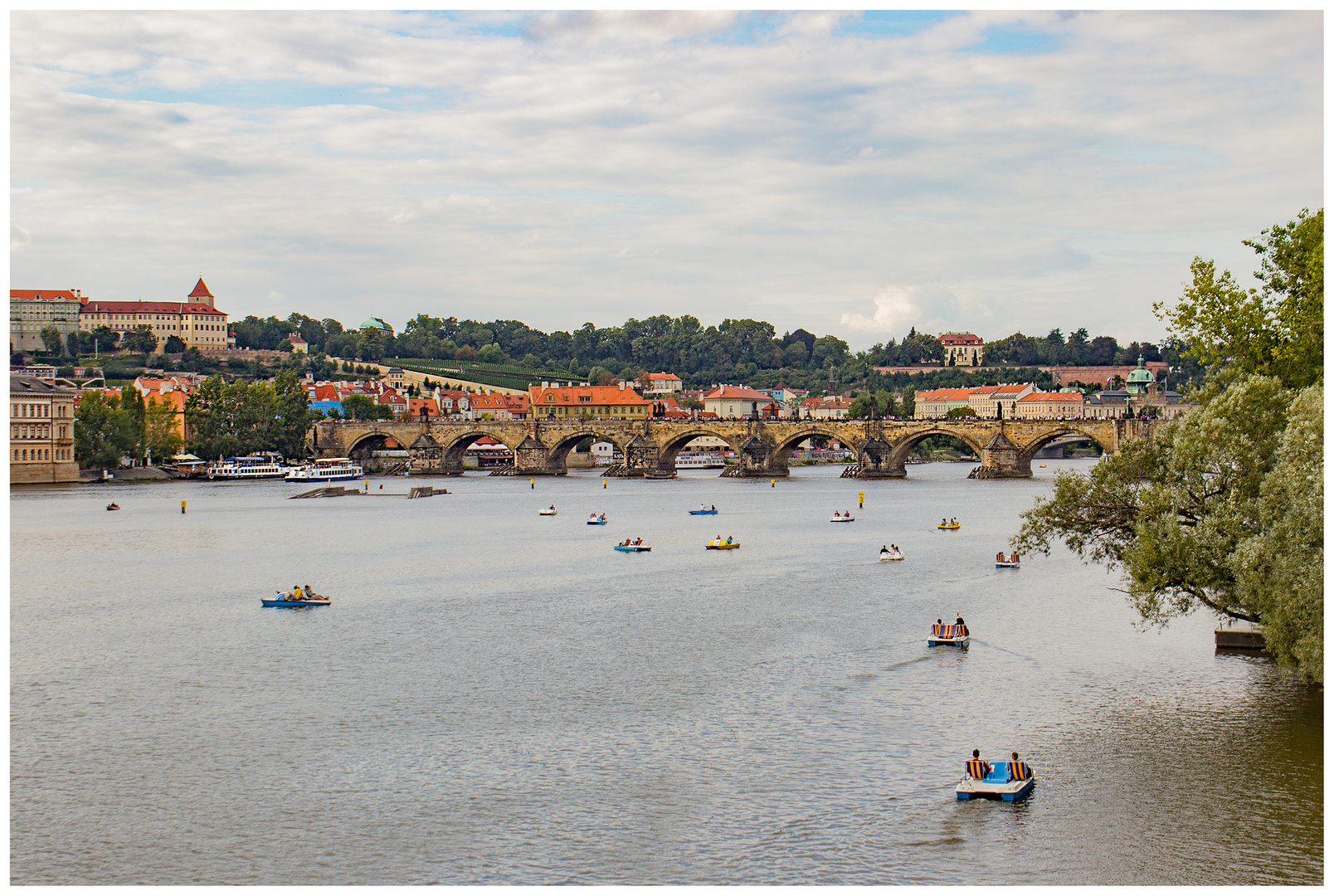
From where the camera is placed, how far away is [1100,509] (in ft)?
89.0

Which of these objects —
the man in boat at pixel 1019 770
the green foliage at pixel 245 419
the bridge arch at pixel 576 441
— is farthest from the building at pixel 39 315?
the man in boat at pixel 1019 770

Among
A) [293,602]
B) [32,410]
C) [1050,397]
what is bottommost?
[293,602]

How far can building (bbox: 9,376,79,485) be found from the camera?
9288 cm

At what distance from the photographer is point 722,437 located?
11231cm

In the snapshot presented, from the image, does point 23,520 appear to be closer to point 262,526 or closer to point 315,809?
point 262,526

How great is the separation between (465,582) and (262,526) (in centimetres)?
2566

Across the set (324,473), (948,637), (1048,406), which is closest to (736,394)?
(1048,406)

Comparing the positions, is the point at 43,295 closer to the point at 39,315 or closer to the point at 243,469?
the point at 39,315

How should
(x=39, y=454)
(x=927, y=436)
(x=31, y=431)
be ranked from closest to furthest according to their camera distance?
(x=31, y=431), (x=39, y=454), (x=927, y=436)

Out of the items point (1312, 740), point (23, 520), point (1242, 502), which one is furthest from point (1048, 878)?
point (23, 520)

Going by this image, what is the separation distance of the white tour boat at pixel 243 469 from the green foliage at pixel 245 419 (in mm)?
1322

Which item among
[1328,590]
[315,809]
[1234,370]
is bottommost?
[315,809]

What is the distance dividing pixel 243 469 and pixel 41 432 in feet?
65.8

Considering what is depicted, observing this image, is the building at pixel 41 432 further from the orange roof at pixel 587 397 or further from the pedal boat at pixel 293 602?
the pedal boat at pixel 293 602
